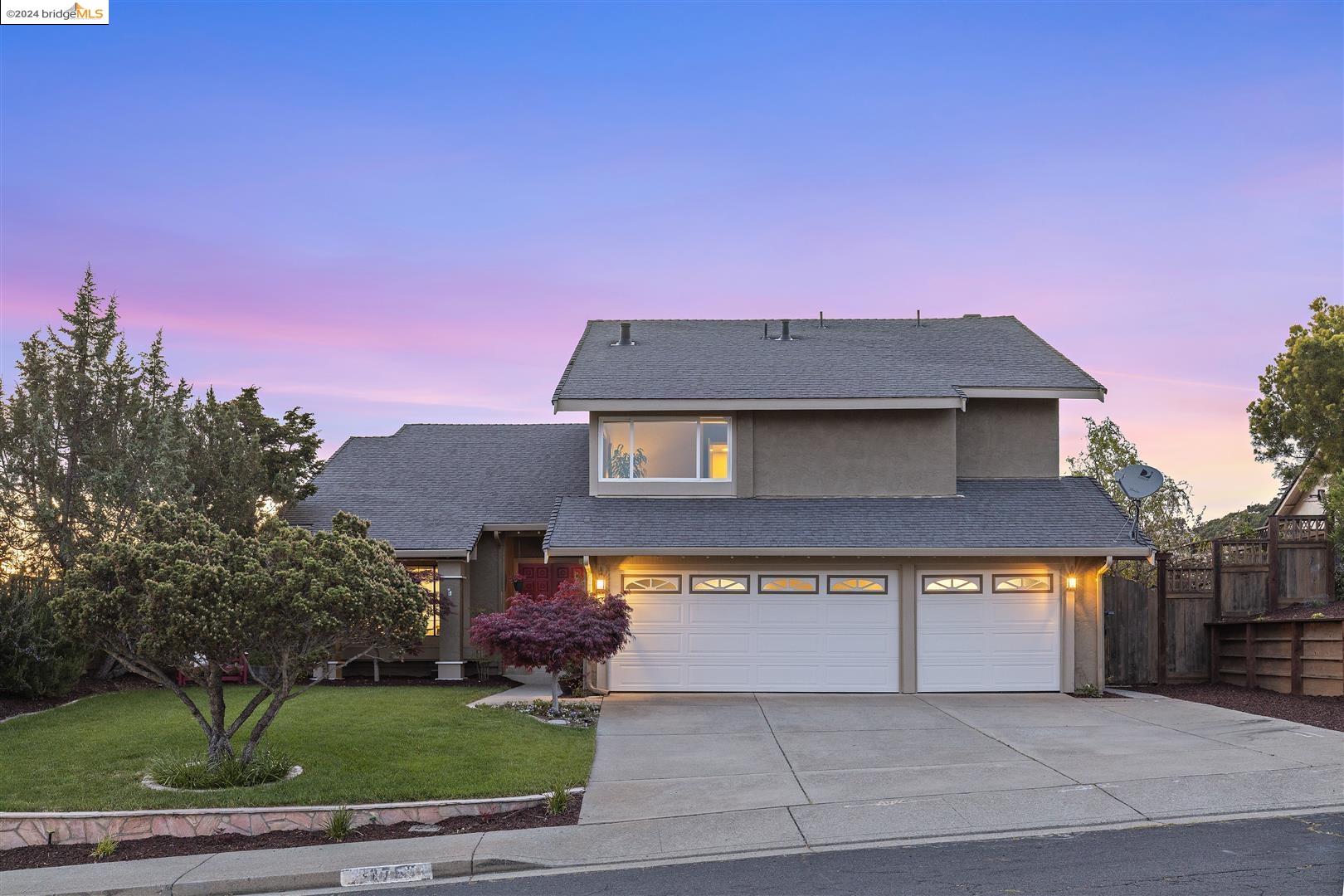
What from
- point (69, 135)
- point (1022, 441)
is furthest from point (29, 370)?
point (1022, 441)

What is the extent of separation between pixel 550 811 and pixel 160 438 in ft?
39.4

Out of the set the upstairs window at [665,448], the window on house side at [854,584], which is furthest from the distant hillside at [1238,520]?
the upstairs window at [665,448]

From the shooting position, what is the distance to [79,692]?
54.8ft

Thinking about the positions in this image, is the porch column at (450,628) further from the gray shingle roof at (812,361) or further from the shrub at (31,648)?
the shrub at (31,648)

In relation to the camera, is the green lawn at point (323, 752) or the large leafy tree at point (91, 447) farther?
the large leafy tree at point (91, 447)

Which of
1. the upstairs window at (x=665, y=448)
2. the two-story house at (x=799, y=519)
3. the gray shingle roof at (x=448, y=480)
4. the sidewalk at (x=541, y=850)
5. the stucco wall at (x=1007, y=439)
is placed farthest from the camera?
the gray shingle roof at (x=448, y=480)

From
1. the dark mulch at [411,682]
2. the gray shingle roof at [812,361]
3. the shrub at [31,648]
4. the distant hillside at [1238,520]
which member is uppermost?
the gray shingle roof at [812,361]

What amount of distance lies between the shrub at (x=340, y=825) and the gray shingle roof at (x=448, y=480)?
9.36 m

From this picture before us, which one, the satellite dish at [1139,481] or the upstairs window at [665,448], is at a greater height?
the upstairs window at [665,448]

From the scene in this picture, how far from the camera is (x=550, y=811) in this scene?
9.45m

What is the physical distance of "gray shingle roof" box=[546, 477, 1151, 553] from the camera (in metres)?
16.4

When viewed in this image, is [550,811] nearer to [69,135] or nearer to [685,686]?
[685,686]

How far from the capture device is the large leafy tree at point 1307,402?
33.2 m

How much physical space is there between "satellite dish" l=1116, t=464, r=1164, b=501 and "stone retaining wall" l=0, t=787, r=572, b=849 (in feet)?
41.8
